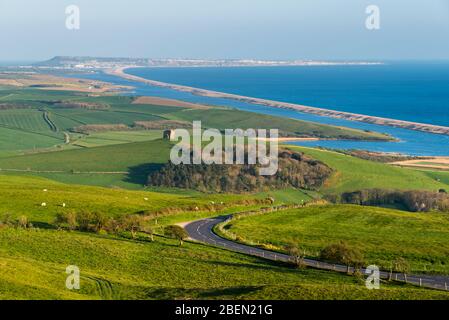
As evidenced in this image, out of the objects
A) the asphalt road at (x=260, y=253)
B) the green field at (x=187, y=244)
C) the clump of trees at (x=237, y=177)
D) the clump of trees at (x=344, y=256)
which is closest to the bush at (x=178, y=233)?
the green field at (x=187, y=244)

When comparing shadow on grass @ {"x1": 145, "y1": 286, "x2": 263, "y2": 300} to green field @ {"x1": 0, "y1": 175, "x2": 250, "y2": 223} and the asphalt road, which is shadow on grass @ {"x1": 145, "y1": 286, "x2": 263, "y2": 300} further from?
green field @ {"x1": 0, "y1": 175, "x2": 250, "y2": 223}

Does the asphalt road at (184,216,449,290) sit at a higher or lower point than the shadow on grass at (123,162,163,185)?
higher

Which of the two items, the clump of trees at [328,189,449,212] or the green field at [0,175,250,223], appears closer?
the green field at [0,175,250,223]

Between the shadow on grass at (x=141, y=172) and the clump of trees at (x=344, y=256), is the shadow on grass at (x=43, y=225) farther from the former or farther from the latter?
the shadow on grass at (x=141, y=172)

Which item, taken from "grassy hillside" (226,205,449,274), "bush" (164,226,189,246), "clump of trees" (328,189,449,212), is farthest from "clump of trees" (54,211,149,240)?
"clump of trees" (328,189,449,212)

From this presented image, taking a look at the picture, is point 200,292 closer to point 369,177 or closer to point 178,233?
point 178,233
